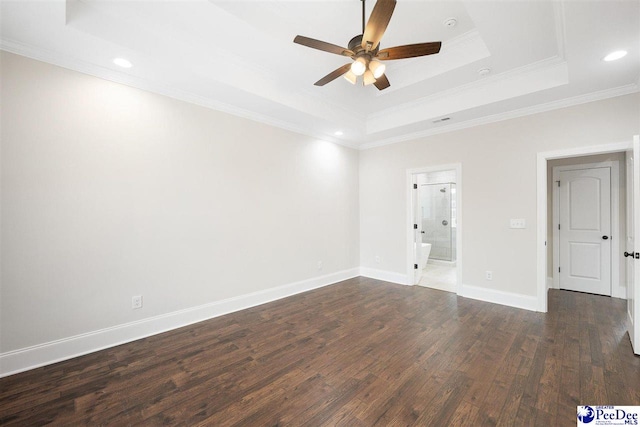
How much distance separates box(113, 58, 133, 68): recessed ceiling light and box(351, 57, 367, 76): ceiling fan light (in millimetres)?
2142

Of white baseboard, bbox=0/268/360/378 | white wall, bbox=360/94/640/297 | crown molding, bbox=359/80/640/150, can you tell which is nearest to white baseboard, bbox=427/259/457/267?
white wall, bbox=360/94/640/297

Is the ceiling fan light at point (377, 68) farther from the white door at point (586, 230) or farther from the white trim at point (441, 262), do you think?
the white trim at point (441, 262)

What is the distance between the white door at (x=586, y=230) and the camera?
4.05m

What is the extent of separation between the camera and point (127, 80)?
276 centimetres

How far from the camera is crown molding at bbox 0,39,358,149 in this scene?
2273mm

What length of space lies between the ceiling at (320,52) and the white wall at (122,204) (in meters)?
0.31

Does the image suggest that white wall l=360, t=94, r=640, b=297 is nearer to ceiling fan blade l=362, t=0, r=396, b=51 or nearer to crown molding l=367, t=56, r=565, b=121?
crown molding l=367, t=56, r=565, b=121

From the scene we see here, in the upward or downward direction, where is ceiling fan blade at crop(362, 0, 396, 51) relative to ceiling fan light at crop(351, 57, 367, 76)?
upward

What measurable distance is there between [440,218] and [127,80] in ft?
23.6

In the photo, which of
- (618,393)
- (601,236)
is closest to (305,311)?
(618,393)

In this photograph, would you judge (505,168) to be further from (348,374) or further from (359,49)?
(348,374)

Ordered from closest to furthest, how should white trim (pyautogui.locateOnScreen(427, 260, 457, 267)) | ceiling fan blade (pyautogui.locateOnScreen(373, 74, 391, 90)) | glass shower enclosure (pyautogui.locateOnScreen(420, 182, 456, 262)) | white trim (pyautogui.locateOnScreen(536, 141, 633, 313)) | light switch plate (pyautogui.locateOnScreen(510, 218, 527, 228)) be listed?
ceiling fan blade (pyautogui.locateOnScreen(373, 74, 391, 90))
white trim (pyautogui.locateOnScreen(536, 141, 633, 313))
light switch plate (pyautogui.locateOnScreen(510, 218, 527, 228))
white trim (pyautogui.locateOnScreen(427, 260, 457, 267))
glass shower enclosure (pyautogui.locateOnScreen(420, 182, 456, 262))

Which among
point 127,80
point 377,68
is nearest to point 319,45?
point 377,68

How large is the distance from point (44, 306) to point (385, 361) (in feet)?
10.2
